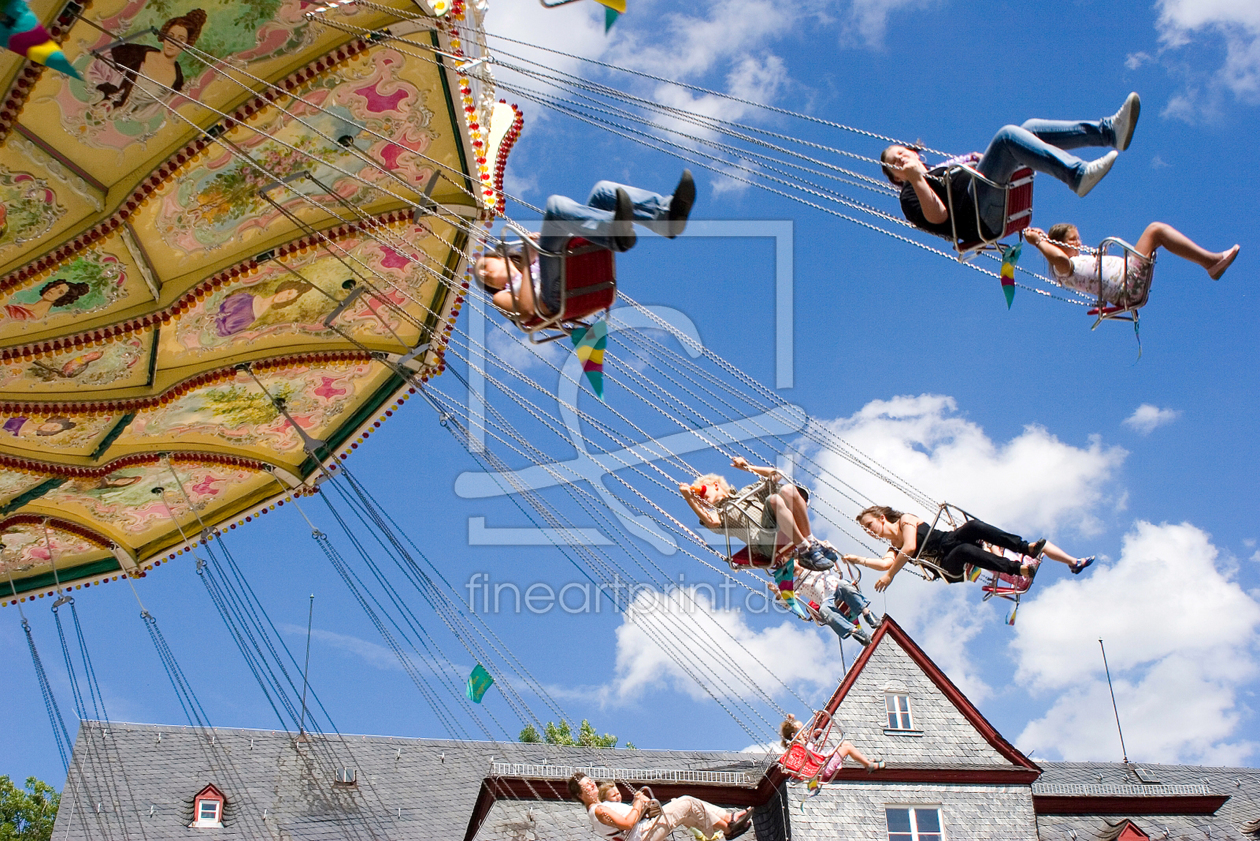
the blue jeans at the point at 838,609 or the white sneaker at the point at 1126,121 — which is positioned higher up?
the white sneaker at the point at 1126,121

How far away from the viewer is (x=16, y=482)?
13078mm

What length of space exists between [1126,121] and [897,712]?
11172mm

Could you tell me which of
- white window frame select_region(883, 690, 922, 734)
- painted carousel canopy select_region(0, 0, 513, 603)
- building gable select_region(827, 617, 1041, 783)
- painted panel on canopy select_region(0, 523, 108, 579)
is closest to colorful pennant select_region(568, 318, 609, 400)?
painted carousel canopy select_region(0, 0, 513, 603)

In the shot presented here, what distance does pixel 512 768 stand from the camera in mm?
17516

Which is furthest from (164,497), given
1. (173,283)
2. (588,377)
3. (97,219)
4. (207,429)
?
(588,377)

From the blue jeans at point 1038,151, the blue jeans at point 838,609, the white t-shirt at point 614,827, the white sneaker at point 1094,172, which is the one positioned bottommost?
the white t-shirt at point 614,827

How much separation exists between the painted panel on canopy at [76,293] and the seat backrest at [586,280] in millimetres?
4166

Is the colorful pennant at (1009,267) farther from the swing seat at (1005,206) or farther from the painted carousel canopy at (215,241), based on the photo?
the painted carousel canopy at (215,241)

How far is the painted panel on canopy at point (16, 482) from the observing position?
12.9m

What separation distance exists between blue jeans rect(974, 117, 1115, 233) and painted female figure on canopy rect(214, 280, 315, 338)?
6.48 metres

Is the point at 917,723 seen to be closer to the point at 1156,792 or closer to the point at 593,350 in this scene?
the point at 1156,792

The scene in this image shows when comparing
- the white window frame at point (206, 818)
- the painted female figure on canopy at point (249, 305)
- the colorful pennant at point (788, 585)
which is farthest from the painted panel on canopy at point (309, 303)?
the white window frame at point (206, 818)

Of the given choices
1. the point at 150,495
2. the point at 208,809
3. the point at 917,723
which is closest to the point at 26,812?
the point at 208,809

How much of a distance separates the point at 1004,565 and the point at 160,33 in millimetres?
7792
